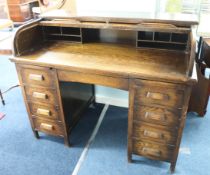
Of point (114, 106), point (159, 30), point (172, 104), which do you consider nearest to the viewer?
point (172, 104)

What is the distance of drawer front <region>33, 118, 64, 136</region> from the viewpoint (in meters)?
1.68

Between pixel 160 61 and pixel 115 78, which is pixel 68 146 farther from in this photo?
pixel 160 61

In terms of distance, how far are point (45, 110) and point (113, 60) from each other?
25.8 inches

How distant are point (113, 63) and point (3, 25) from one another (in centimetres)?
206

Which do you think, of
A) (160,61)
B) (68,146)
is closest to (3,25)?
(68,146)

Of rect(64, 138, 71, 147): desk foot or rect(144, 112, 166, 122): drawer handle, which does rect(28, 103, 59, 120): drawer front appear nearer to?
rect(64, 138, 71, 147): desk foot

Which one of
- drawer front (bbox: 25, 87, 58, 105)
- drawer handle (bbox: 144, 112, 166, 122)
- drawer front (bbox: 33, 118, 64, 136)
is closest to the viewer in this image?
drawer handle (bbox: 144, 112, 166, 122)

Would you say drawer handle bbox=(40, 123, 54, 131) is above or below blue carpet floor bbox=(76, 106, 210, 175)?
above

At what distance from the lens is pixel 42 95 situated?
1.54 m

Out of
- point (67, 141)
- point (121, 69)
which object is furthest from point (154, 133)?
point (67, 141)

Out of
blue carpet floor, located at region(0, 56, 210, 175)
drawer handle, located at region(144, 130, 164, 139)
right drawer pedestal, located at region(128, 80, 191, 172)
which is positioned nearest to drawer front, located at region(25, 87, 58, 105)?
blue carpet floor, located at region(0, 56, 210, 175)

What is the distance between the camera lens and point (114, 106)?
87.3 inches

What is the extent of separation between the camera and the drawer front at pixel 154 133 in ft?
4.42

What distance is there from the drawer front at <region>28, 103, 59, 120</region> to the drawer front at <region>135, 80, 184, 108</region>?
65 cm
